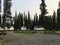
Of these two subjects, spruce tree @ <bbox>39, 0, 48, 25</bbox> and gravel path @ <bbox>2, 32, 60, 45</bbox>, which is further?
spruce tree @ <bbox>39, 0, 48, 25</bbox>

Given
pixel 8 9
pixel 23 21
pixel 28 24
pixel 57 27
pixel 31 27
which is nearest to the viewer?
pixel 57 27

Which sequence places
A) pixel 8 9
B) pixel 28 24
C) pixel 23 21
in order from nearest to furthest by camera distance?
pixel 8 9 < pixel 28 24 < pixel 23 21

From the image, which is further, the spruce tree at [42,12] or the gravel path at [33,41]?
the spruce tree at [42,12]

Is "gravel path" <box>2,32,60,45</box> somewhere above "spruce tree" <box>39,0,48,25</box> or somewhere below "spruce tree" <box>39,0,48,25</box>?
below

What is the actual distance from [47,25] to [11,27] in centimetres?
2995

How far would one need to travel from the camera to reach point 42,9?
91.3 m

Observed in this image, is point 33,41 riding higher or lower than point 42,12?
lower

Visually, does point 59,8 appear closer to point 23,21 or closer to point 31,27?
point 31,27

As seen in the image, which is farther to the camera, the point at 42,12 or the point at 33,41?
the point at 42,12

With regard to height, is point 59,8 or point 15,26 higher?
point 59,8

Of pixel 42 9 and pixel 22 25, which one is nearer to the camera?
pixel 42 9

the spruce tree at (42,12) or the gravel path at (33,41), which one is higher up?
the spruce tree at (42,12)

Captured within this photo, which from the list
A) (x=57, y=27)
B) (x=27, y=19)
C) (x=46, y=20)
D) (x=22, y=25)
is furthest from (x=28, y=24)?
(x=57, y=27)

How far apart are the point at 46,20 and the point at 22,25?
84.1 ft
